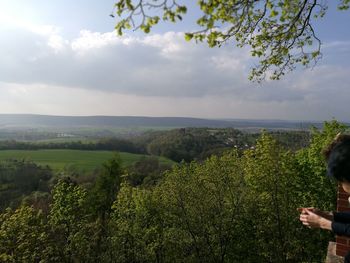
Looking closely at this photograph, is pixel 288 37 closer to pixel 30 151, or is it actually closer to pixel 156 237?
pixel 156 237

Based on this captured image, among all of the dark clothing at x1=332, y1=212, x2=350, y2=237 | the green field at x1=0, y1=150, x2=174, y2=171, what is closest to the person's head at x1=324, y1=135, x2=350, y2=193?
the dark clothing at x1=332, y1=212, x2=350, y2=237

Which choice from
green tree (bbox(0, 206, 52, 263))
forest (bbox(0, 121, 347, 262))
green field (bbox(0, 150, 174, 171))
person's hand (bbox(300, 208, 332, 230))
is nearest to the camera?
person's hand (bbox(300, 208, 332, 230))

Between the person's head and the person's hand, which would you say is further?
the person's hand

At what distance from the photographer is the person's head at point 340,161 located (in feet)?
8.81

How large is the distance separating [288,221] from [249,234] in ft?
8.49

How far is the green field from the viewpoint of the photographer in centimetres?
8469

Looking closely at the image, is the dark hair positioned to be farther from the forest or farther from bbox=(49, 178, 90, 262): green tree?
bbox=(49, 178, 90, 262): green tree

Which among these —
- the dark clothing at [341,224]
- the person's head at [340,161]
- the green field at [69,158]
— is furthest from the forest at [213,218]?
the green field at [69,158]

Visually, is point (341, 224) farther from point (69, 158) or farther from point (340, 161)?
point (69, 158)

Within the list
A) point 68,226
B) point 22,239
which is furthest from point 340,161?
point 68,226

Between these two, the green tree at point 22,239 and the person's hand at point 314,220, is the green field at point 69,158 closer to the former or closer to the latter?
the green tree at point 22,239

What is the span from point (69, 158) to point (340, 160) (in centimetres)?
9641

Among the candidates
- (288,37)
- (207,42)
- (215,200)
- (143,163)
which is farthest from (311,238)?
(143,163)

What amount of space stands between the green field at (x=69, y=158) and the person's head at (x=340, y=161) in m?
79.4
